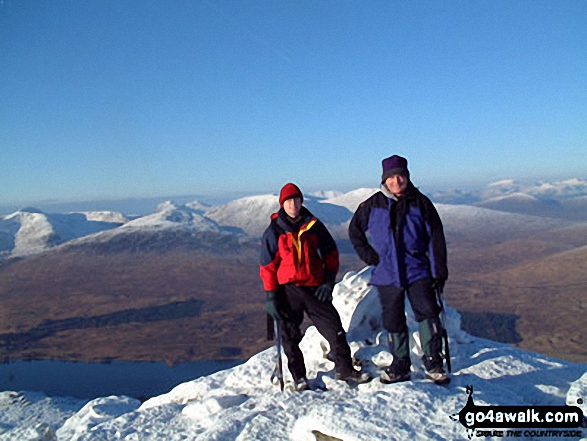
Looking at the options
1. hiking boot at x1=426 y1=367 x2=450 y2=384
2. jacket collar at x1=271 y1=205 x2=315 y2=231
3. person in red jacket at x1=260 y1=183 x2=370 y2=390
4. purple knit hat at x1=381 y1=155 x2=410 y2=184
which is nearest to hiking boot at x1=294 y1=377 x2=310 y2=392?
person in red jacket at x1=260 y1=183 x2=370 y2=390

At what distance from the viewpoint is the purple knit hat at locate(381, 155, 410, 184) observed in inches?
193

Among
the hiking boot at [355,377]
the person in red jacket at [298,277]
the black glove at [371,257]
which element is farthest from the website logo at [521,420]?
the black glove at [371,257]

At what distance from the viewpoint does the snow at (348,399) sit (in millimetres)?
4047

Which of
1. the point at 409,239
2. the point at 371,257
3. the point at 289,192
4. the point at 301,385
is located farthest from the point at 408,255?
the point at 301,385

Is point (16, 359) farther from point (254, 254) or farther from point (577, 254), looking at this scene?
point (577, 254)

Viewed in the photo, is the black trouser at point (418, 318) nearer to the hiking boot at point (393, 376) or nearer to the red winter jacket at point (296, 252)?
the hiking boot at point (393, 376)

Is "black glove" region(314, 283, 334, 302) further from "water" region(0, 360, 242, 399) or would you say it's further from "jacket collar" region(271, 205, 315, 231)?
"water" region(0, 360, 242, 399)

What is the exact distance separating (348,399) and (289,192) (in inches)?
101

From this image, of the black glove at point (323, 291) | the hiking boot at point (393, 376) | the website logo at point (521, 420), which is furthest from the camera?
the black glove at point (323, 291)

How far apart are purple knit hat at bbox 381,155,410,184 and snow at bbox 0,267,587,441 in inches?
95.1

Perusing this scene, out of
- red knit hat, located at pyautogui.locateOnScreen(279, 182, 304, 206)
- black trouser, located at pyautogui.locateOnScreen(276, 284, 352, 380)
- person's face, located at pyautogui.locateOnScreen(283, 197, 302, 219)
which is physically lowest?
black trouser, located at pyautogui.locateOnScreen(276, 284, 352, 380)

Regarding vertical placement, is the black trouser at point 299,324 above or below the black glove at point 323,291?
below

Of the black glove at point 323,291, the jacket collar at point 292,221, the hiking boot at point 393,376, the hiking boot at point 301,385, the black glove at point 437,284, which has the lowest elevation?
the hiking boot at point 301,385

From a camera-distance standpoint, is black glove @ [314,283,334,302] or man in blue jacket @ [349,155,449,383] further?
black glove @ [314,283,334,302]
